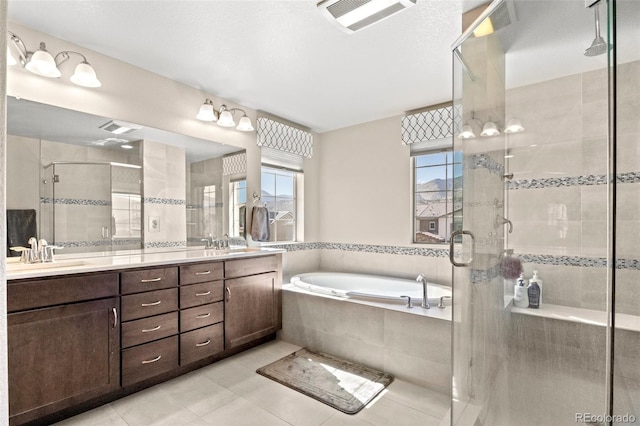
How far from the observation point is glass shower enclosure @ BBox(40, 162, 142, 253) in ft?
7.00

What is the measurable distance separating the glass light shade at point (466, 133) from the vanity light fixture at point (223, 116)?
207 centimetres

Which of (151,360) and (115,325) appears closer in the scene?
(115,325)

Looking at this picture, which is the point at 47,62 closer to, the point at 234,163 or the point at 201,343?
the point at 234,163

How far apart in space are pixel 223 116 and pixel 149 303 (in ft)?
5.87

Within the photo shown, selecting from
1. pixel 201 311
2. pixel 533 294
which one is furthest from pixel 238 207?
pixel 533 294

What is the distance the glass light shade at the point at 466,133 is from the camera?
1.78 metres

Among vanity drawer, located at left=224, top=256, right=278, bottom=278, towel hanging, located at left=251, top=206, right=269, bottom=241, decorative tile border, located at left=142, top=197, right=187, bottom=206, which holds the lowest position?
vanity drawer, located at left=224, top=256, right=278, bottom=278

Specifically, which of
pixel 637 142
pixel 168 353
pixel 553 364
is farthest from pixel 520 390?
pixel 168 353

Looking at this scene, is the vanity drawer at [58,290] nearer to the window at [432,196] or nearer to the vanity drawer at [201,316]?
the vanity drawer at [201,316]

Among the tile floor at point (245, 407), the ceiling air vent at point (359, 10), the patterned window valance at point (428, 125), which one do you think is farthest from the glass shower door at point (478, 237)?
the patterned window valance at point (428, 125)

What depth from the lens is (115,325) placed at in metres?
1.95

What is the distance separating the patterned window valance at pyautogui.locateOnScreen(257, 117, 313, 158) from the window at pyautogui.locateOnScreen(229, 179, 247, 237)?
524mm

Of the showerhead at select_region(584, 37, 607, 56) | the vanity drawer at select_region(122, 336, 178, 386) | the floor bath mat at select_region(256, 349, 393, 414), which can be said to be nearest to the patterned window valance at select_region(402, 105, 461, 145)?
the showerhead at select_region(584, 37, 607, 56)

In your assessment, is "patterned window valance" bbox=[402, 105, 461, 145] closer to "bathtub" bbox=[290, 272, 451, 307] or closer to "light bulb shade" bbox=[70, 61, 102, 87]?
"bathtub" bbox=[290, 272, 451, 307]
